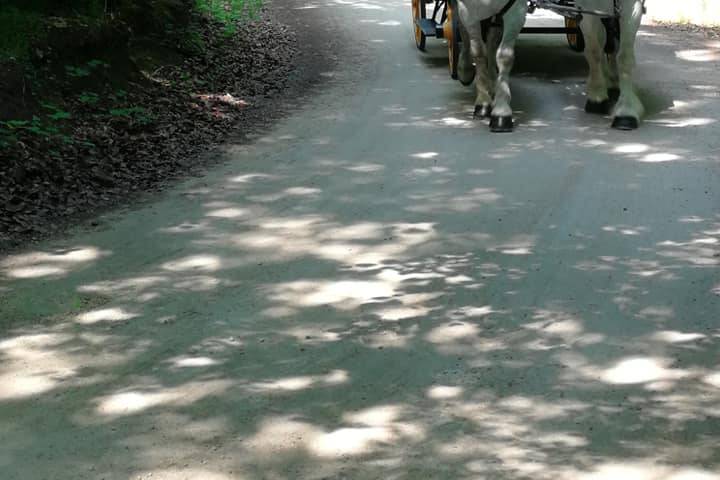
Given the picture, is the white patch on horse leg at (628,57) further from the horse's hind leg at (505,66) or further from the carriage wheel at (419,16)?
the carriage wheel at (419,16)

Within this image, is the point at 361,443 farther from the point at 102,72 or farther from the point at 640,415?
the point at 102,72

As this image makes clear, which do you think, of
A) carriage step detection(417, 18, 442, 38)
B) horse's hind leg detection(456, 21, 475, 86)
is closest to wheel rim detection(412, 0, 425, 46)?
carriage step detection(417, 18, 442, 38)

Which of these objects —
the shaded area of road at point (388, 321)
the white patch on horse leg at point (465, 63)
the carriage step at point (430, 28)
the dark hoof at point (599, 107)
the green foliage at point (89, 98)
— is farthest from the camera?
the carriage step at point (430, 28)

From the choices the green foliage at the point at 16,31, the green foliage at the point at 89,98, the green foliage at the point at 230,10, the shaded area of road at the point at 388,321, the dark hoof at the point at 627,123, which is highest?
the green foliage at the point at 16,31

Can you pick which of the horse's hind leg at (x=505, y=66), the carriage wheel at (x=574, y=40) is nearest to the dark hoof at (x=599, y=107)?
the horse's hind leg at (x=505, y=66)

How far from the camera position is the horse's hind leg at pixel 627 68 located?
394 inches

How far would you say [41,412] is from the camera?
185 inches

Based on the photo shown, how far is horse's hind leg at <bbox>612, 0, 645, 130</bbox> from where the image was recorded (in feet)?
32.8

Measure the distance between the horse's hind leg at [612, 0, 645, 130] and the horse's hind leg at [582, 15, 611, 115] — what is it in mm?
466

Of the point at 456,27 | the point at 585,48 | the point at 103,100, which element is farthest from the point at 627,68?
the point at 103,100

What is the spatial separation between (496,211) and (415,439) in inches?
136

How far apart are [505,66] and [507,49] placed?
17cm

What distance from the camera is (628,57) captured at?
10227 millimetres

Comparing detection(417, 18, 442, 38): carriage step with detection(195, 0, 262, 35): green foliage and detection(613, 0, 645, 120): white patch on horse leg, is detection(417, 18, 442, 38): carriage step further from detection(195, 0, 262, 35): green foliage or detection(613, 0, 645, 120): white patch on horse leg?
detection(613, 0, 645, 120): white patch on horse leg
